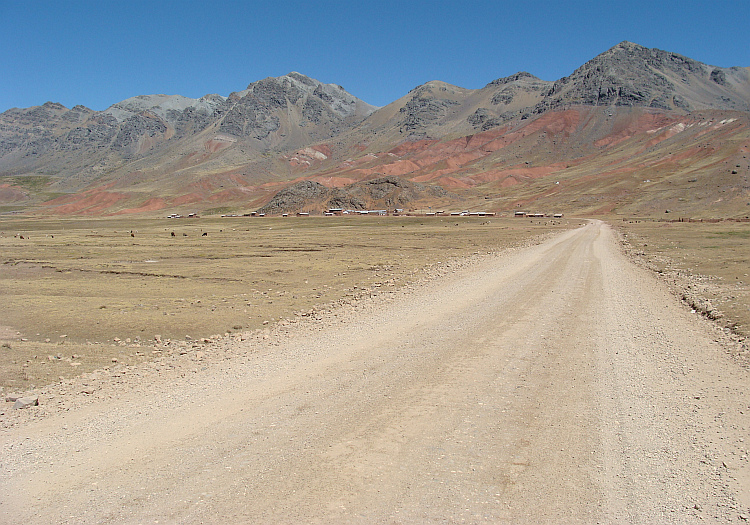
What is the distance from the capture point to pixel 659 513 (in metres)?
5.68

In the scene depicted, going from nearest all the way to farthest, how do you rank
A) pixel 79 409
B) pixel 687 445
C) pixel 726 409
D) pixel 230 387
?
pixel 687 445, pixel 726 409, pixel 79 409, pixel 230 387

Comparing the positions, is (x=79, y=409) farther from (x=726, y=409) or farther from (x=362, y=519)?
(x=726, y=409)

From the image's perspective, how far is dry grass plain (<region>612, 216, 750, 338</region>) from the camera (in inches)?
605

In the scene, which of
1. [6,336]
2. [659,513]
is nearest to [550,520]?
[659,513]

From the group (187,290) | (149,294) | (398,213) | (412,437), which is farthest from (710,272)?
(398,213)

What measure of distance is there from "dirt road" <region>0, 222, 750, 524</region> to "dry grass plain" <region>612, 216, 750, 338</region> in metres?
3.17

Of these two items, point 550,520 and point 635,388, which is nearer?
point 550,520

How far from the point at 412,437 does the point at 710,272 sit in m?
23.2

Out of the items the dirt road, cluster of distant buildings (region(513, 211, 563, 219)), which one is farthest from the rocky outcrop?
the dirt road

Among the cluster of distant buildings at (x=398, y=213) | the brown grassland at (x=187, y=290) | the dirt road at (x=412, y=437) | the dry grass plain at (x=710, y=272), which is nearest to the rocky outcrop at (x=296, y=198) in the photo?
the cluster of distant buildings at (x=398, y=213)

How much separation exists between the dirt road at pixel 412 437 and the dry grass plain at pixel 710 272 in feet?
10.4

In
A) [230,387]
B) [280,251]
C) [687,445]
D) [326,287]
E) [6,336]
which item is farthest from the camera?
[280,251]

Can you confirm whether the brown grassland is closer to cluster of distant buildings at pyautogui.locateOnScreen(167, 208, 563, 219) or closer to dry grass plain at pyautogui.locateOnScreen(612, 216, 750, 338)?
dry grass plain at pyautogui.locateOnScreen(612, 216, 750, 338)

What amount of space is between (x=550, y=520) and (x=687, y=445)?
2961 mm
